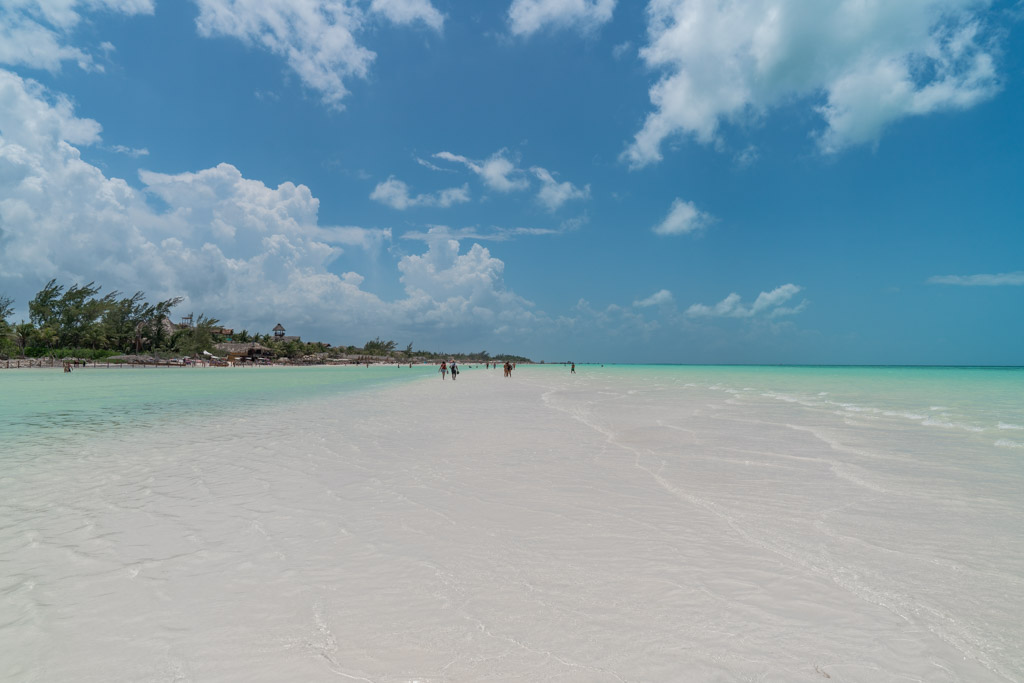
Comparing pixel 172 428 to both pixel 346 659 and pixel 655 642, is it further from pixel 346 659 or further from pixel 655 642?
pixel 655 642

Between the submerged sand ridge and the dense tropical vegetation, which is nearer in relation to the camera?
the submerged sand ridge

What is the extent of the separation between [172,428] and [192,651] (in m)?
11.8

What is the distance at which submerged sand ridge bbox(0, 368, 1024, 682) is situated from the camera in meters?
2.94

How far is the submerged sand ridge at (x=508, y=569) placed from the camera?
2939 millimetres

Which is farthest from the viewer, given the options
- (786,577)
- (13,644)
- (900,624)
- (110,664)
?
(786,577)

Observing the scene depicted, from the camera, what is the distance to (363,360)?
413ft

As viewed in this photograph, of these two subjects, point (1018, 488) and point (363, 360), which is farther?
point (363, 360)

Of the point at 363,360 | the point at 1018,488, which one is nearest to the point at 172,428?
the point at 1018,488

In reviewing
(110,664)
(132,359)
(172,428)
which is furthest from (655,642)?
(132,359)

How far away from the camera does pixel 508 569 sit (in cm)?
417

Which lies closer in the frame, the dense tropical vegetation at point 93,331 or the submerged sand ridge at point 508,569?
the submerged sand ridge at point 508,569

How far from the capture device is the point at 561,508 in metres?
5.95

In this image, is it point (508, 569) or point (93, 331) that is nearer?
point (508, 569)

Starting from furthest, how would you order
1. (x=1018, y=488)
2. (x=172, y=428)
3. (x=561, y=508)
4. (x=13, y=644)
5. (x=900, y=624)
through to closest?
(x=172, y=428)
(x=1018, y=488)
(x=561, y=508)
(x=900, y=624)
(x=13, y=644)
